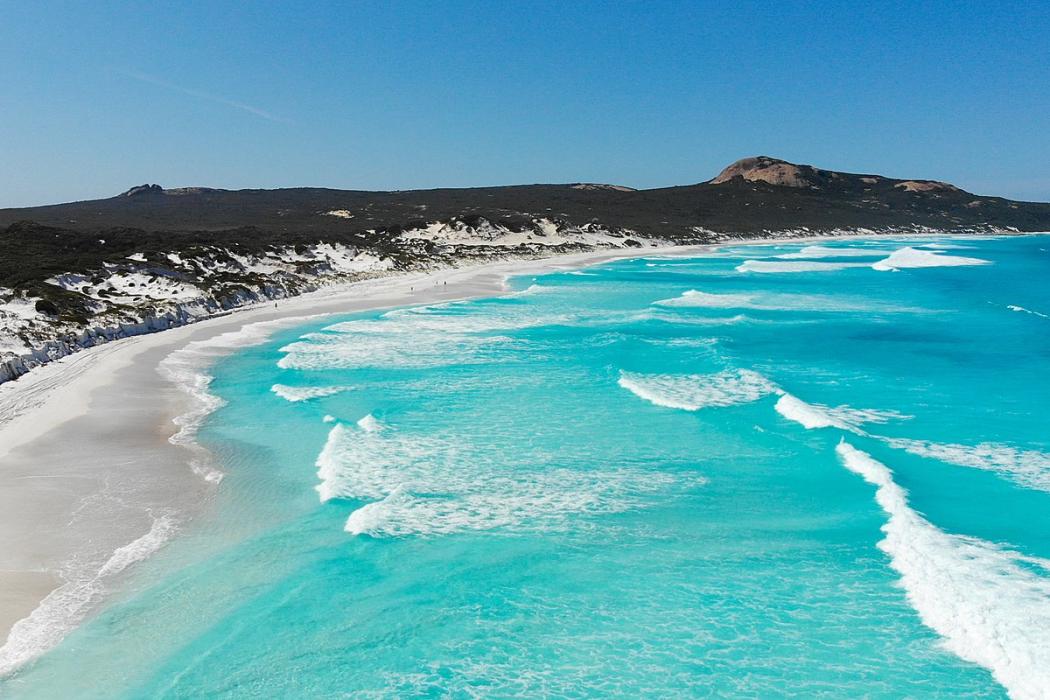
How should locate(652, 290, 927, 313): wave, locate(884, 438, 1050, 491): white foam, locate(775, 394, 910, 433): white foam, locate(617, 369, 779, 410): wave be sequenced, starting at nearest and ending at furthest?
locate(884, 438, 1050, 491): white foam, locate(775, 394, 910, 433): white foam, locate(617, 369, 779, 410): wave, locate(652, 290, 927, 313): wave

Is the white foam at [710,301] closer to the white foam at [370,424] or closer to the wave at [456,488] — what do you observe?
the white foam at [370,424]

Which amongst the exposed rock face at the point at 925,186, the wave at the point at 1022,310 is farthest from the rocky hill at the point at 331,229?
the wave at the point at 1022,310

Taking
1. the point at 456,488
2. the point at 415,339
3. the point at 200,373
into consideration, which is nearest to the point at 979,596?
the point at 456,488

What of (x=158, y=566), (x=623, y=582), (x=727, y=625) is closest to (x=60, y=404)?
(x=158, y=566)

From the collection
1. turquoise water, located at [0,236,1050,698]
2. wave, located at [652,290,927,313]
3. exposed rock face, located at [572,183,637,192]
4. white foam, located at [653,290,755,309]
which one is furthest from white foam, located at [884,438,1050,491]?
exposed rock face, located at [572,183,637,192]

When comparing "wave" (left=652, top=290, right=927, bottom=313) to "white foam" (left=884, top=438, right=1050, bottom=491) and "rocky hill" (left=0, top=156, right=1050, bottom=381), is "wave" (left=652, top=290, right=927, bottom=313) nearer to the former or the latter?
"rocky hill" (left=0, top=156, right=1050, bottom=381)

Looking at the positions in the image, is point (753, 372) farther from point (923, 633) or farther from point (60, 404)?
point (60, 404)

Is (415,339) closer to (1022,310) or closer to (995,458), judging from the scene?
(995,458)
